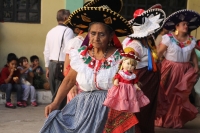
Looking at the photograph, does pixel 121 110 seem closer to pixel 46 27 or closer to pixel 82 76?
pixel 82 76

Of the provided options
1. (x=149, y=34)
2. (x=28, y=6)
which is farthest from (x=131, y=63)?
(x=28, y=6)

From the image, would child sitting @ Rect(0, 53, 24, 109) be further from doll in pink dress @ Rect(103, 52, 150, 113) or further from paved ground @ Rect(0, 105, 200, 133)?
doll in pink dress @ Rect(103, 52, 150, 113)

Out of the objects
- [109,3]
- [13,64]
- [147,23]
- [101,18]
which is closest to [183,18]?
[147,23]

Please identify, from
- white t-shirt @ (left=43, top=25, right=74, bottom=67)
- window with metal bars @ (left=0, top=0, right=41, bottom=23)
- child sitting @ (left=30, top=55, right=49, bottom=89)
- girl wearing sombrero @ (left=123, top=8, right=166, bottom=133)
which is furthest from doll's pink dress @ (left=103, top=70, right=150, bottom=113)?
window with metal bars @ (left=0, top=0, right=41, bottom=23)

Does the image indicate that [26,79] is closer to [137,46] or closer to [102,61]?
[137,46]

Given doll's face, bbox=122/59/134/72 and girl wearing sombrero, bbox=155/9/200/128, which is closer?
doll's face, bbox=122/59/134/72

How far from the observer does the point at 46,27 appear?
9.03m

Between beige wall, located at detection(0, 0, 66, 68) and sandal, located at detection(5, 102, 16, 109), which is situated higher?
beige wall, located at detection(0, 0, 66, 68)

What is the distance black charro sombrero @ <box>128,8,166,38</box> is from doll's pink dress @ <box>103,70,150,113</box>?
6.03 ft

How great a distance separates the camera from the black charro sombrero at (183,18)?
23.3 ft

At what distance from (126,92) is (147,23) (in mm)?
2178

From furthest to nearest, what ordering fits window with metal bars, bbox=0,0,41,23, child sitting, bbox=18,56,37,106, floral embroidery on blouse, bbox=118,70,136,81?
1. window with metal bars, bbox=0,0,41,23
2. child sitting, bbox=18,56,37,106
3. floral embroidery on blouse, bbox=118,70,136,81

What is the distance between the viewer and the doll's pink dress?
389 cm

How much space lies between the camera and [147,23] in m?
5.95
